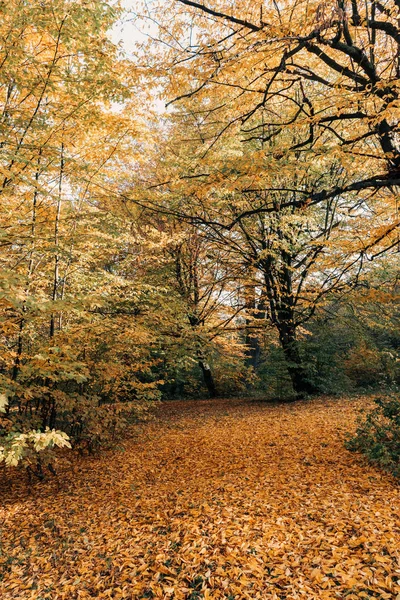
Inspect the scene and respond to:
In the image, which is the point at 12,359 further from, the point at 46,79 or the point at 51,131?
the point at 46,79

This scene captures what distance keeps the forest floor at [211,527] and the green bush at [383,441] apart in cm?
19

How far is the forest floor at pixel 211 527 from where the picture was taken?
2.78 m

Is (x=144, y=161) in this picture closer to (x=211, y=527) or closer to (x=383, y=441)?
(x=211, y=527)

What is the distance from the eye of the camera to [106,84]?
4574 millimetres

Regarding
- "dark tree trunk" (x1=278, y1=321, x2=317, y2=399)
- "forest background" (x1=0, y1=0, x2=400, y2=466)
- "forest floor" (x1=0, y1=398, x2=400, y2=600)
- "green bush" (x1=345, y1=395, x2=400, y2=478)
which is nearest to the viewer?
"forest floor" (x1=0, y1=398, x2=400, y2=600)

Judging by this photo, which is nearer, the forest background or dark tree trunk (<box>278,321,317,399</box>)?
the forest background

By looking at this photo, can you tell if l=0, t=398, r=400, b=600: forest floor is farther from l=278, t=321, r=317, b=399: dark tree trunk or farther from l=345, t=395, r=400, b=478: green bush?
Answer: l=278, t=321, r=317, b=399: dark tree trunk

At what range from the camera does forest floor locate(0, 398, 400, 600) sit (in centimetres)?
278

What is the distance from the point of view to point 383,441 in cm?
527

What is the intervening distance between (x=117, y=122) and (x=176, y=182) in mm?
1851

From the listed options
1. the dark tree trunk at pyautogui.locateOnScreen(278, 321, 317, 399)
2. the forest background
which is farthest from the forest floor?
the dark tree trunk at pyautogui.locateOnScreen(278, 321, 317, 399)

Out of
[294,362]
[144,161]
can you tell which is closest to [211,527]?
[144,161]

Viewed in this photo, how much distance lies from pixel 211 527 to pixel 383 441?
318cm

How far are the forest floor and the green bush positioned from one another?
0.19 m
